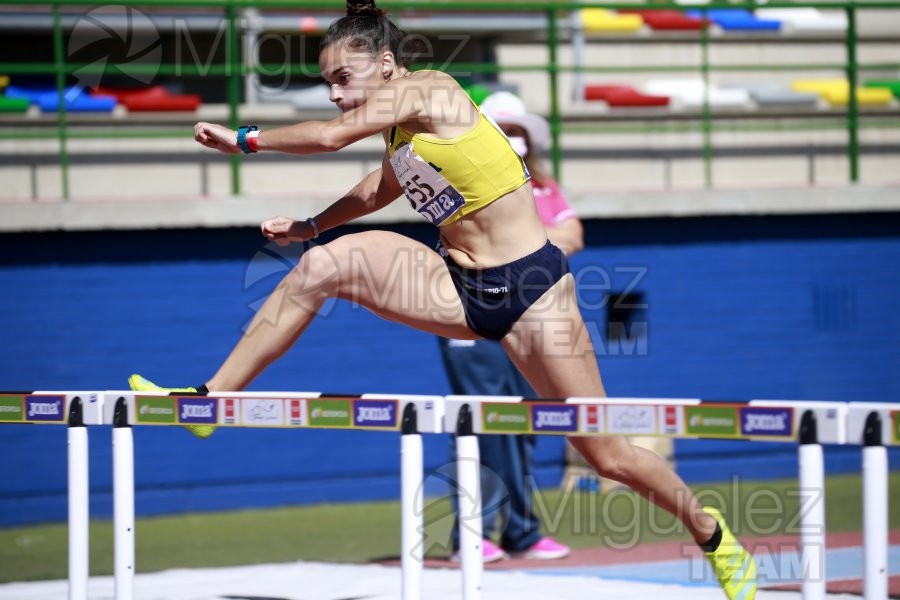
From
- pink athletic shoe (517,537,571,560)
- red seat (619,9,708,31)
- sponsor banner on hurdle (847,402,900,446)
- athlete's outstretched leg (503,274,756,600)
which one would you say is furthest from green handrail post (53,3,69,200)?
sponsor banner on hurdle (847,402,900,446)

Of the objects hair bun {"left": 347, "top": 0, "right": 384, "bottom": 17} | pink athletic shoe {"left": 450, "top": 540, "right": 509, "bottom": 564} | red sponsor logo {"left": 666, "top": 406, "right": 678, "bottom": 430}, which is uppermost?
hair bun {"left": 347, "top": 0, "right": 384, "bottom": 17}

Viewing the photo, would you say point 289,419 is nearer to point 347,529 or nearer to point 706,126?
point 347,529

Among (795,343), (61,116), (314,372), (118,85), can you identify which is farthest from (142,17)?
(795,343)

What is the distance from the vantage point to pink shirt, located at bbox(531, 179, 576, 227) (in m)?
6.57

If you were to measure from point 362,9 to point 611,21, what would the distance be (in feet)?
27.0

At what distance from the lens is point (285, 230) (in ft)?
14.5

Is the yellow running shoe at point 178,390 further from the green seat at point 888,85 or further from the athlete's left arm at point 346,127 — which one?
the green seat at point 888,85

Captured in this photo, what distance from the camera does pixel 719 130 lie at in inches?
420

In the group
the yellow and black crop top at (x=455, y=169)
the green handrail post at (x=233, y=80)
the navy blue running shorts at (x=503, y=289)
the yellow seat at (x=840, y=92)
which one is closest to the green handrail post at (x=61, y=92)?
the green handrail post at (x=233, y=80)

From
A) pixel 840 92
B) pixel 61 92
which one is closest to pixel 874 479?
pixel 61 92

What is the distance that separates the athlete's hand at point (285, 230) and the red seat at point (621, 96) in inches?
265

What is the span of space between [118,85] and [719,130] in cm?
551

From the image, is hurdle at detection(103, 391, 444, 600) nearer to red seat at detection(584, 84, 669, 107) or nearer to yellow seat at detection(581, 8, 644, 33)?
red seat at detection(584, 84, 669, 107)

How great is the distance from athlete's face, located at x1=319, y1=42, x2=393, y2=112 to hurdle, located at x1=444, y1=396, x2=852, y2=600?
1138 mm
